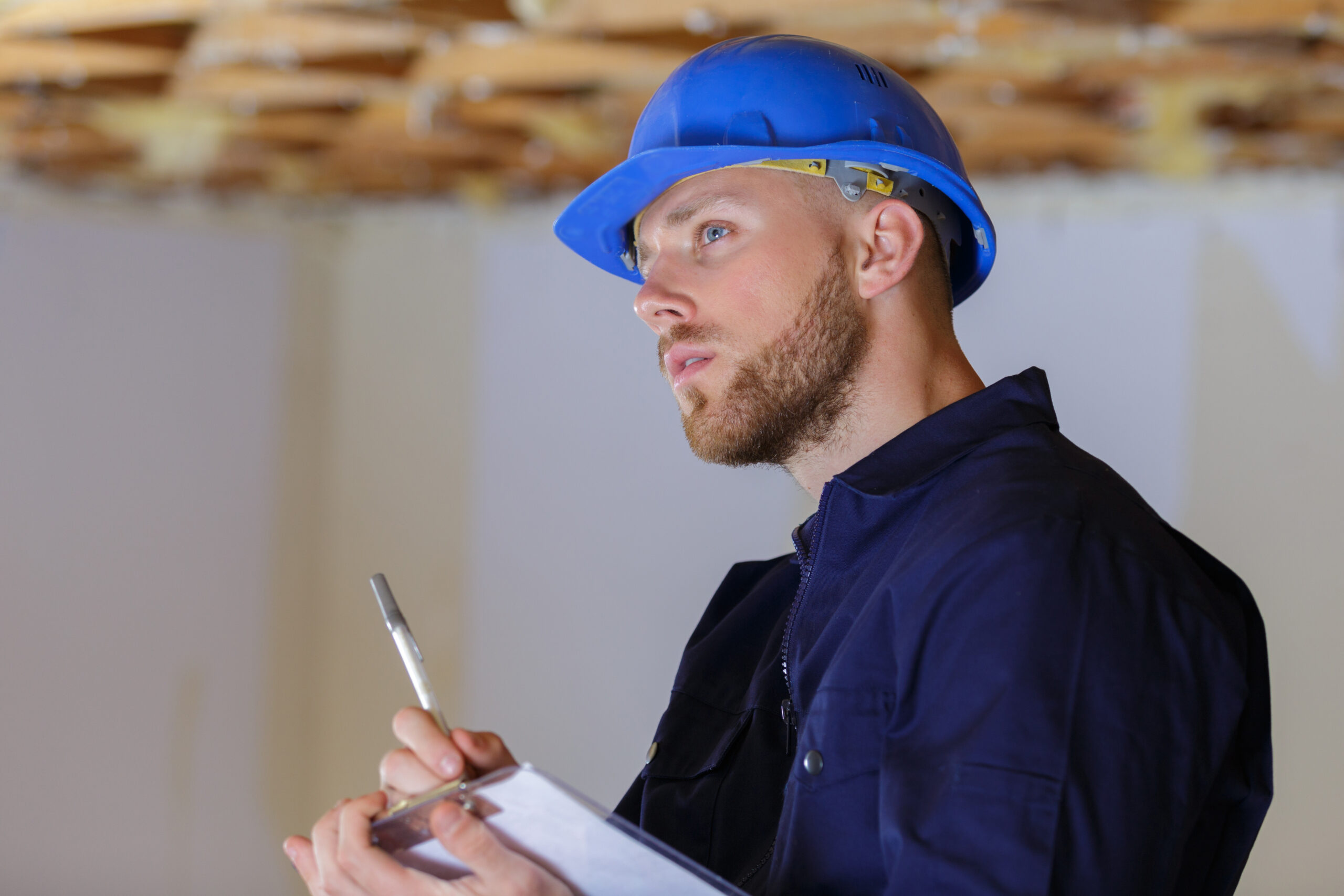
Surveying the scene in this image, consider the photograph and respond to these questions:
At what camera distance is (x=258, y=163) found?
3965mm

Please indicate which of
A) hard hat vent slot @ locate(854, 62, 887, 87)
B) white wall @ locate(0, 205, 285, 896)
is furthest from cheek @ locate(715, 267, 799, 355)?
white wall @ locate(0, 205, 285, 896)

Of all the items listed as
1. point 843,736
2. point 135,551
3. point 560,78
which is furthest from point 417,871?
point 135,551

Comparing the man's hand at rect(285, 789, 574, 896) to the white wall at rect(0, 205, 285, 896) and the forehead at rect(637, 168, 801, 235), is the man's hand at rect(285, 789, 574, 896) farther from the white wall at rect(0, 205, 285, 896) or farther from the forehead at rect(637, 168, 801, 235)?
the white wall at rect(0, 205, 285, 896)

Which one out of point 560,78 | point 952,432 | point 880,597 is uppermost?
point 560,78

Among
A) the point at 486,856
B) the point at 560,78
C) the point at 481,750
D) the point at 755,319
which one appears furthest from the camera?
the point at 560,78

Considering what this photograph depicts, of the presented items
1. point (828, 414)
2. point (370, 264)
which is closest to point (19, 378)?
point (370, 264)

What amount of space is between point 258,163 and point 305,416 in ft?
3.05

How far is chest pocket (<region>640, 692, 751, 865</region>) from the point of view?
4.46 feet

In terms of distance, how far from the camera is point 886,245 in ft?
4.59

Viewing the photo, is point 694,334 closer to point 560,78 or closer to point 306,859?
point 306,859

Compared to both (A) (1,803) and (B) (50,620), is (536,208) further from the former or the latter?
(A) (1,803)

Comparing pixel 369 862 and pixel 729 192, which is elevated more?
pixel 729 192

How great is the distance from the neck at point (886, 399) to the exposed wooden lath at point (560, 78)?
129 centimetres

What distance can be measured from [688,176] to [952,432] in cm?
45
